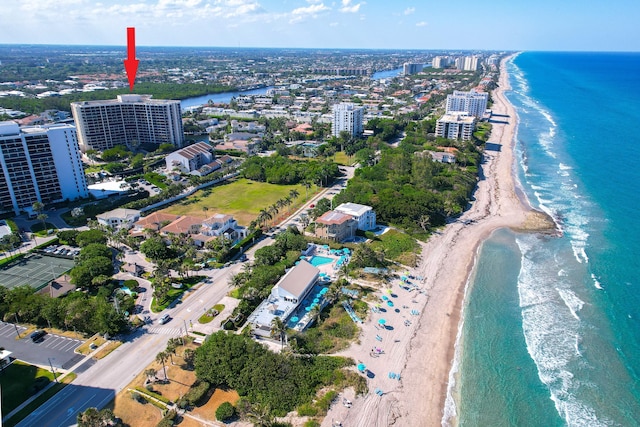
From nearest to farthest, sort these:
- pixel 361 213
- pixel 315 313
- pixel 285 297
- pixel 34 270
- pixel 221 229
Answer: pixel 315 313 < pixel 285 297 < pixel 34 270 < pixel 221 229 < pixel 361 213

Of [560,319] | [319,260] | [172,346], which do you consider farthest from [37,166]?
[560,319]

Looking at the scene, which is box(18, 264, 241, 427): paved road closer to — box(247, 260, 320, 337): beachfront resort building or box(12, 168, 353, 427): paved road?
box(12, 168, 353, 427): paved road

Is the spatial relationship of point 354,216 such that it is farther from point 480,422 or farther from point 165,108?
point 165,108

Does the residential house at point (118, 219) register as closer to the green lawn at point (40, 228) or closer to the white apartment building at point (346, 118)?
the green lawn at point (40, 228)

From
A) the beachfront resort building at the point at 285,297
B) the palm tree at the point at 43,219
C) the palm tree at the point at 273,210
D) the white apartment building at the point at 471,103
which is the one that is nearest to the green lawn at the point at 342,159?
the palm tree at the point at 273,210

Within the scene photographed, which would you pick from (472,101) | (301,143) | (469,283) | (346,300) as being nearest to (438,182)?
(469,283)

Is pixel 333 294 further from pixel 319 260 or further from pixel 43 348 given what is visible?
pixel 43 348
